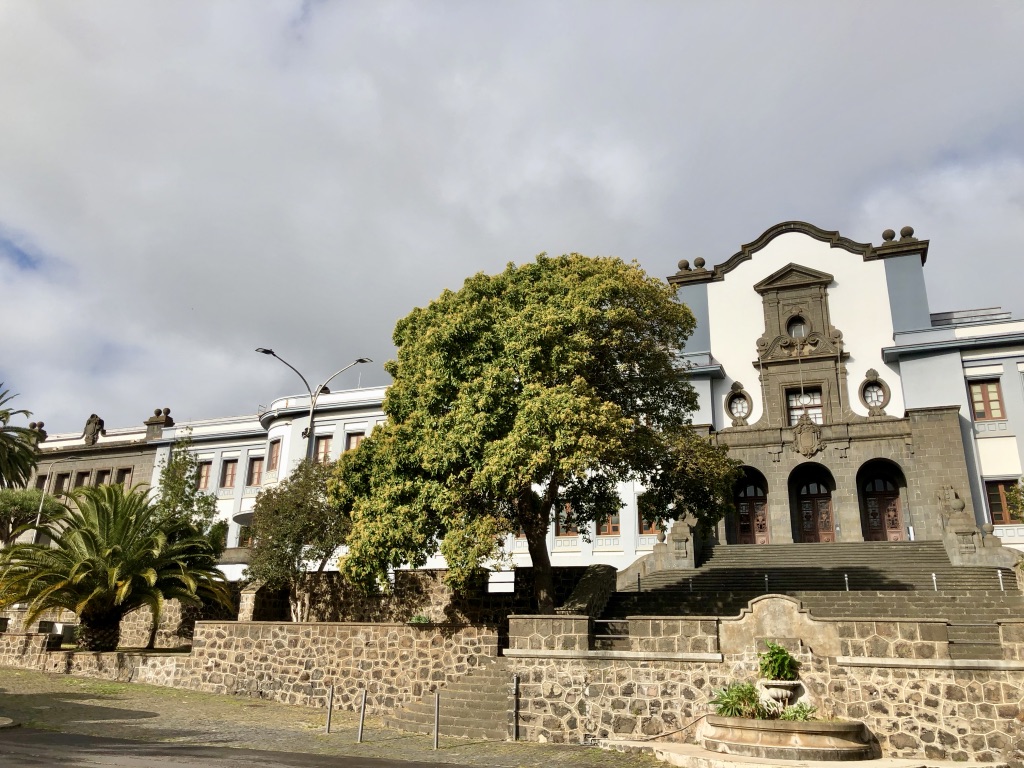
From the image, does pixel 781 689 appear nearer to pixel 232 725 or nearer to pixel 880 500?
pixel 232 725

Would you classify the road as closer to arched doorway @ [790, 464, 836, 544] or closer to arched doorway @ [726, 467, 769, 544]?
arched doorway @ [726, 467, 769, 544]

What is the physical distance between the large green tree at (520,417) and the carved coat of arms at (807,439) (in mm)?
9852

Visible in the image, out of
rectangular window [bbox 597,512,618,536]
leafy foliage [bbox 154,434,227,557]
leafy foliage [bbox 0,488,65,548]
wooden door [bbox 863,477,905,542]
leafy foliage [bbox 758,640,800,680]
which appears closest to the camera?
leafy foliage [bbox 758,640,800,680]

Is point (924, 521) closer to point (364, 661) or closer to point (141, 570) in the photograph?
point (364, 661)

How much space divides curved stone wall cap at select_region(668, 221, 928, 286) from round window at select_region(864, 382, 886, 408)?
5079 mm

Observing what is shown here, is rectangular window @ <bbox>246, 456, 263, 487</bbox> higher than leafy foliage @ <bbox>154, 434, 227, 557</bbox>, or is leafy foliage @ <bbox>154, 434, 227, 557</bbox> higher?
rectangular window @ <bbox>246, 456, 263, 487</bbox>

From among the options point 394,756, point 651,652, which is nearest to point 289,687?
point 394,756

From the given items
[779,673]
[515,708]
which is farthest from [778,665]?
[515,708]

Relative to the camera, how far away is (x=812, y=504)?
94.0ft

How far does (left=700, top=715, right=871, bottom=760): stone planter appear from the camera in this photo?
38.3 feet

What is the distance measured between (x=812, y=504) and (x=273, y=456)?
24186 millimetres

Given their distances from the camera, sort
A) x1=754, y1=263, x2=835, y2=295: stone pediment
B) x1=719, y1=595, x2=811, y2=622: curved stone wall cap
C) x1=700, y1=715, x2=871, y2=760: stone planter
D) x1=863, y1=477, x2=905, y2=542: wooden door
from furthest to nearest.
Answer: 1. x1=754, y1=263, x2=835, y2=295: stone pediment
2. x1=863, y1=477, x2=905, y2=542: wooden door
3. x1=719, y1=595, x2=811, y2=622: curved stone wall cap
4. x1=700, y1=715, x2=871, y2=760: stone planter

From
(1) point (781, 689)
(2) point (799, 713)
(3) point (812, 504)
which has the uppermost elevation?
(3) point (812, 504)

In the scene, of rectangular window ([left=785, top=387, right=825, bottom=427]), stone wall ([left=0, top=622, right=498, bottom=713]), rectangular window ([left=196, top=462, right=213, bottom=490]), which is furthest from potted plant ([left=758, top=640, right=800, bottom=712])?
rectangular window ([left=196, top=462, right=213, bottom=490])
